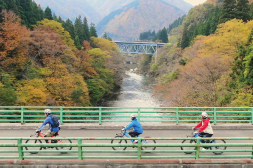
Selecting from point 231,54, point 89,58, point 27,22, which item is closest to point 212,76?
point 231,54

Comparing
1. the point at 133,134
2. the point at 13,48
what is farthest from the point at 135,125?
the point at 13,48

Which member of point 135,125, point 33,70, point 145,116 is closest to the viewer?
point 135,125

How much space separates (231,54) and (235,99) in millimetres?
9615

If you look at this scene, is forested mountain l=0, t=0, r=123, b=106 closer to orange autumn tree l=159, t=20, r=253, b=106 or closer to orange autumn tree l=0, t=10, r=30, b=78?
orange autumn tree l=0, t=10, r=30, b=78

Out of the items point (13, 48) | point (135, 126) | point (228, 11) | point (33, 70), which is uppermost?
point (228, 11)

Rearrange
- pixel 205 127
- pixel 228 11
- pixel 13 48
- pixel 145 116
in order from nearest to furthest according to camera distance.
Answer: pixel 205 127 < pixel 145 116 < pixel 13 48 < pixel 228 11

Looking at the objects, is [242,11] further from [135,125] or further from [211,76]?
[135,125]

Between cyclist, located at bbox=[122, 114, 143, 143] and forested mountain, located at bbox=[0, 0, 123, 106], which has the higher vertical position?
forested mountain, located at bbox=[0, 0, 123, 106]

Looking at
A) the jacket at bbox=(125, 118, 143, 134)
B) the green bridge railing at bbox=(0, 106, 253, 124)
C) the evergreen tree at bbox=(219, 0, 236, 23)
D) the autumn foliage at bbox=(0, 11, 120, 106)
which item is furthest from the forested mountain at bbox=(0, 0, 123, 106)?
the evergreen tree at bbox=(219, 0, 236, 23)

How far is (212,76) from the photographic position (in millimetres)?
21547

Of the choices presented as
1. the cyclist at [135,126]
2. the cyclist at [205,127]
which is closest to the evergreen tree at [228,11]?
the cyclist at [205,127]

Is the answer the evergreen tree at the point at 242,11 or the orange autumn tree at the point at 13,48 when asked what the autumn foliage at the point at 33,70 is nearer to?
the orange autumn tree at the point at 13,48

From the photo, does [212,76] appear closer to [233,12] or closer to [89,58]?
[233,12]

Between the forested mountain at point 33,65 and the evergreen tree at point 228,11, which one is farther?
the evergreen tree at point 228,11
